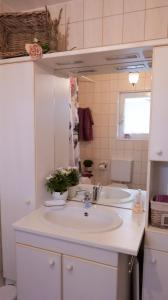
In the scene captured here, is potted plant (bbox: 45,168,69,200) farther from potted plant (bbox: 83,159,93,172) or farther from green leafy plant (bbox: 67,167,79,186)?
potted plant (bbox: 83,159,93,172)

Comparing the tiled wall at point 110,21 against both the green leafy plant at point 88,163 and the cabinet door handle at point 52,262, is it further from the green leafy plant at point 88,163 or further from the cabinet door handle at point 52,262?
the cabinet door handle at point 52,262

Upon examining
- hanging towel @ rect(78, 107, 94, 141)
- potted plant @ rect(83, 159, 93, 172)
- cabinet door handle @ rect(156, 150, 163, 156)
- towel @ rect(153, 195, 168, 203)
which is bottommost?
towel @ rect(153, 195, 168, 203)

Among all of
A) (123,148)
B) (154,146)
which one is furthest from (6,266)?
(154,146)

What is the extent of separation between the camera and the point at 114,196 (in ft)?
6.01

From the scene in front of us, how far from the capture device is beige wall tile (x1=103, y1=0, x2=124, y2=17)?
4.91ft

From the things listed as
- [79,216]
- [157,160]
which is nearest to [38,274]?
[79,216]

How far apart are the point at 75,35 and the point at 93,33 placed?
145mm

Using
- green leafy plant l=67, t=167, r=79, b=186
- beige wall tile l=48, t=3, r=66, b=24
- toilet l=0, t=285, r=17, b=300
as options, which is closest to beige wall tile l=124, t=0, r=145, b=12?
beige wall tile l=48, t=3, r=66, b=24

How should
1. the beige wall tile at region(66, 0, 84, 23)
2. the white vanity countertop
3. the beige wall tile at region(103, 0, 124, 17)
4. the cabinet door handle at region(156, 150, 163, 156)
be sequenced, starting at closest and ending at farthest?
the white vanity countertop → the cabinet door handle at region(156, 150, 163, 156) → the beige wall tile at region(103, 0, 124, 17) → the beige wall tile at region(66, 0, 84, 23)

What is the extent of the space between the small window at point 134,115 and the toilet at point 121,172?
20 cm

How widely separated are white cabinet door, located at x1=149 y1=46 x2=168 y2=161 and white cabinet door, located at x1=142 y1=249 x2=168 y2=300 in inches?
23.6

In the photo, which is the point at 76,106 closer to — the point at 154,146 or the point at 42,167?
the point at 42,167

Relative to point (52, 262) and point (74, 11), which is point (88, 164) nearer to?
point (52, 262)

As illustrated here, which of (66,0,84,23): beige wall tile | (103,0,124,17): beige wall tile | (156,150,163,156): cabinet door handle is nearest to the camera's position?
(156,150,163,156): cabinet door handle
